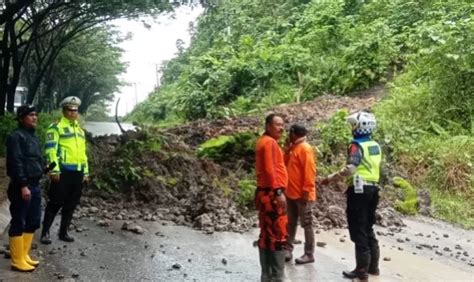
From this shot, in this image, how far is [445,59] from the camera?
14883mm

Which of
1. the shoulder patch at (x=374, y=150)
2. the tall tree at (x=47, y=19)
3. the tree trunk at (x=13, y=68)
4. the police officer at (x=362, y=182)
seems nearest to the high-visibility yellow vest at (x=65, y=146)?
the police officer at (x=362, y=182)

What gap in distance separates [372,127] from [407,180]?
666cm

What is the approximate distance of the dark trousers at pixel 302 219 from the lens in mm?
6619

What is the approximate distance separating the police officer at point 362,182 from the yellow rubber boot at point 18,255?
10.9 ft

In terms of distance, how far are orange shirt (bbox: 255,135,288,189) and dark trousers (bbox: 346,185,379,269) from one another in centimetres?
96

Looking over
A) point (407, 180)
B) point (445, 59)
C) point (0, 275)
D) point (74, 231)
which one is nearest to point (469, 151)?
point (407, 180)

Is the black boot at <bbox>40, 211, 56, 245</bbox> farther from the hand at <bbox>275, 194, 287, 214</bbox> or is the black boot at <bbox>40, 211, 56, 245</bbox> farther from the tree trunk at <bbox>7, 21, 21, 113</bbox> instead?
the tree trunk at <bbox>7, 21, 21, 113</bbox>

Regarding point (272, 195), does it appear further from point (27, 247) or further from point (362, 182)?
point (27, 247)

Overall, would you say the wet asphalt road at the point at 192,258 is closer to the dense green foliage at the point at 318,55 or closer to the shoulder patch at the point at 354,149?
the shoulder patch at the point at 354,149

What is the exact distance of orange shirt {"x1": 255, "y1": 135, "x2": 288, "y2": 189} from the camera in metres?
5.53

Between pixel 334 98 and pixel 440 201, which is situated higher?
pixel 334 98

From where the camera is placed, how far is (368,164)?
239 inches

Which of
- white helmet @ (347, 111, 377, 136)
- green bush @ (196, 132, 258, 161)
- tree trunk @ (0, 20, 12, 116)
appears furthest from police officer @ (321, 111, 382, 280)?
tree trunk @ (0, 20, 12, 116)

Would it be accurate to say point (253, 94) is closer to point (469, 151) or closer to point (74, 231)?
point (469, 151)
